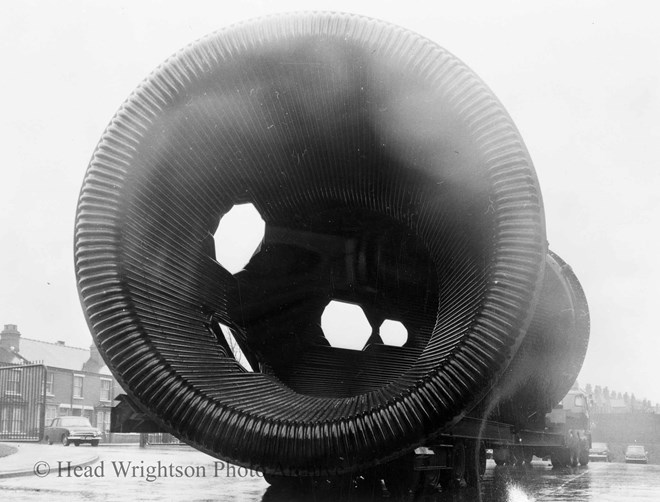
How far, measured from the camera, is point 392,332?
4547 millimetres

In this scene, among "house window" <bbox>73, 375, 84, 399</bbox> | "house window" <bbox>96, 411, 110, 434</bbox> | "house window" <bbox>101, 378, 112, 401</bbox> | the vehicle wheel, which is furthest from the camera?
"house window" <bbox>101, 378, 112, 401</bbox>

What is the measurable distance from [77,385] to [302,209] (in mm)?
32473

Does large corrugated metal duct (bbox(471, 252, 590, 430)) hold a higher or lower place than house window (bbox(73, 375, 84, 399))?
lower

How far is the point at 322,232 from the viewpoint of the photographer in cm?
455

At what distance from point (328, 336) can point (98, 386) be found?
1319 inches

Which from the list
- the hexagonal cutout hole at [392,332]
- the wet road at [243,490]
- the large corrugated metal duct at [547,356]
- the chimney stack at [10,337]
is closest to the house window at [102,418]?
the chimney stack at [10,337]

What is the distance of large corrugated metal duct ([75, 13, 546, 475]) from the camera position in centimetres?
340

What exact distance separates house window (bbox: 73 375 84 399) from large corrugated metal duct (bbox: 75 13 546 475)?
1259 inches

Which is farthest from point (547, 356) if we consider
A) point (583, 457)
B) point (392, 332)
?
point (583, 457)

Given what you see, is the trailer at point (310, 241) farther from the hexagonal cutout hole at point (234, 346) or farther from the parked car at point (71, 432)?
the parked car at point (71, 432)

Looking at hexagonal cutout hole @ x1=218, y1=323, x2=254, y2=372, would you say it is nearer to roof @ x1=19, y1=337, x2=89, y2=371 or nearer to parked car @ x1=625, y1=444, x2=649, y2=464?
parked car @ x1=625, y1=444, x2=649, y2=464

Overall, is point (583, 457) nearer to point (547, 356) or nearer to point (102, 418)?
point (547, 356)

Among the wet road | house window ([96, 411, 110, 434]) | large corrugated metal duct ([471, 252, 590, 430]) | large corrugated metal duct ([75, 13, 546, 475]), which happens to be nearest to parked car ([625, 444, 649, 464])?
the wet road

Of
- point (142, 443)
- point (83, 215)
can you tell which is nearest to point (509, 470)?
point (83, 215)
